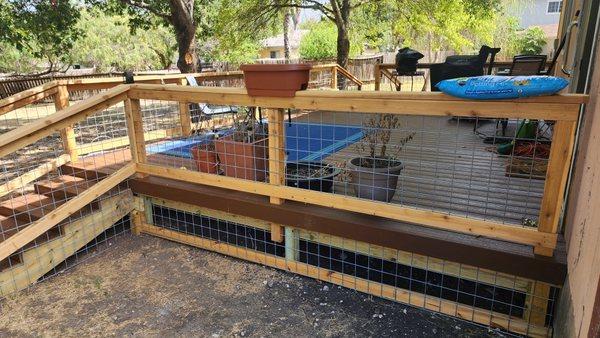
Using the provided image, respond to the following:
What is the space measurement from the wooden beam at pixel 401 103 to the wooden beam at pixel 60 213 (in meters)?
0.88

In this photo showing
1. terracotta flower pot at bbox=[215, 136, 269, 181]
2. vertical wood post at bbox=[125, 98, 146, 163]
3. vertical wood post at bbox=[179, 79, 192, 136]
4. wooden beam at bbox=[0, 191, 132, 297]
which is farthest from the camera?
vertical wood post at bbox=[179, 79, 192, 136]

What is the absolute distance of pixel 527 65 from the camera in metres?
4.53

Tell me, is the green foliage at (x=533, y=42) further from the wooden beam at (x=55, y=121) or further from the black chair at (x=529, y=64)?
the wooden beam at (x=55, y=121)

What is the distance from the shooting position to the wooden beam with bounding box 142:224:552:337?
2.30 metres

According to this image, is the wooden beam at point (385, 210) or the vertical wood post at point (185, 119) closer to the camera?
the wooden beam at point (385, 210)

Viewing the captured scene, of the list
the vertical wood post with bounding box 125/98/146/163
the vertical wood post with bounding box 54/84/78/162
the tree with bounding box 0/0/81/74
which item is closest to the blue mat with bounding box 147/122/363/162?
the vertical wood post with bounding box 125/98/146/163

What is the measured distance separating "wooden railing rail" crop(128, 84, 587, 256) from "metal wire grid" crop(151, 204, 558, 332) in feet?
1.08

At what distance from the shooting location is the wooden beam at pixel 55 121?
2.62m

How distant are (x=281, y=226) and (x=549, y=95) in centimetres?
189

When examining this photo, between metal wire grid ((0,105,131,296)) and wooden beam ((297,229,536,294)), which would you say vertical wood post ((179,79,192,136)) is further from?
wooden beam ((297,229,536,294))

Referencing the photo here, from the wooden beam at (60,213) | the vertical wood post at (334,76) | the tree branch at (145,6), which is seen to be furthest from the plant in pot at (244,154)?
the tree branch at (145,6)

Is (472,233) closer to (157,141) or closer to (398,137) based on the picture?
(398,137)

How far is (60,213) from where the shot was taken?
3.05 meters

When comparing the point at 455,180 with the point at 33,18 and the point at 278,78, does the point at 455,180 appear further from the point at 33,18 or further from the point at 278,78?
the point at 33,18
